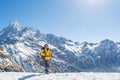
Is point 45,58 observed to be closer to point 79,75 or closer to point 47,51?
point 47,51

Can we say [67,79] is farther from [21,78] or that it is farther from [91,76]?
[21,78]

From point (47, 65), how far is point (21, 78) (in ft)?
12.8

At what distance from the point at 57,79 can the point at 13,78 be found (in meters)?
5.33

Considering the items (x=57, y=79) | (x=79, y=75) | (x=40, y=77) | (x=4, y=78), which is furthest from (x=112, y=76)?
(x=4, y=78)

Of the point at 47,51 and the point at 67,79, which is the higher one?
the point at 47,51

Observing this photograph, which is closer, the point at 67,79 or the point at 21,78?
the point at 67,79

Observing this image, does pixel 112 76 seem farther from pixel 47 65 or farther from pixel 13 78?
pixel 13 78

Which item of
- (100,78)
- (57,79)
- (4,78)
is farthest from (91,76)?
(4,78)

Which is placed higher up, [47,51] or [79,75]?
[47,51]

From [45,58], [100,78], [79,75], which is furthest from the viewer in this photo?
[45,58]

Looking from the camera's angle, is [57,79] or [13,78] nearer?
[57,79]

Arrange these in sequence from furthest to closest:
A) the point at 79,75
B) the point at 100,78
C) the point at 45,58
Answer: the point at 45,58 < the point at 79,75 < the point at 100,78

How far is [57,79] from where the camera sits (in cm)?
2752

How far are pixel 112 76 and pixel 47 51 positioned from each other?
7932 mm
